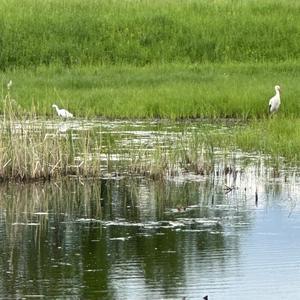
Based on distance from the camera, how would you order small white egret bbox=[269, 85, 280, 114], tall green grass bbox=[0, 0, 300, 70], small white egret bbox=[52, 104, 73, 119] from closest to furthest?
small white egret bbox=[52, 104, 73, 119], small white egret bbox=[269, 85, 280, 114], tall green grass bbox=[0, 0, 300, 70]

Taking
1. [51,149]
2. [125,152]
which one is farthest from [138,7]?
[51,149]

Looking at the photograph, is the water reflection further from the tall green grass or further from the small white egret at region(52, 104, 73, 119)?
the tall green grass

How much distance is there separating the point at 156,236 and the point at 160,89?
37.9ft

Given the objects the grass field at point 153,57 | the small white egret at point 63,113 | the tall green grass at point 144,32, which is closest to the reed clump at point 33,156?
the small white egret at point 63,113

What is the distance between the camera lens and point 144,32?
98.7 feet

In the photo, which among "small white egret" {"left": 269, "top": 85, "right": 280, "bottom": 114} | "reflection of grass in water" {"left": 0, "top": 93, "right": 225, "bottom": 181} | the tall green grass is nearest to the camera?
"reflection of grass in water" {"left": 0, "top": 93, "right": 225, "bottom": 181}

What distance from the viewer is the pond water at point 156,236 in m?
9.82

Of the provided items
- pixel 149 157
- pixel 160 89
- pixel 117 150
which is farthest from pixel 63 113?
pixel 149 157

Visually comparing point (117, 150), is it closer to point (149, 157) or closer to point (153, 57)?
point (149, 157)

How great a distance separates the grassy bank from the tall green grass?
135 cm

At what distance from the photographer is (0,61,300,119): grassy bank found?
21.7 meters

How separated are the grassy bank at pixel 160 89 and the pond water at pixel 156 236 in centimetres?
586

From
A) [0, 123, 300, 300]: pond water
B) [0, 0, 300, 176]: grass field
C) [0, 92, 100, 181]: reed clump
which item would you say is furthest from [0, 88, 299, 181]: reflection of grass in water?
[0, 0, 300, 176]: grass field

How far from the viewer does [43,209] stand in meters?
13.2
